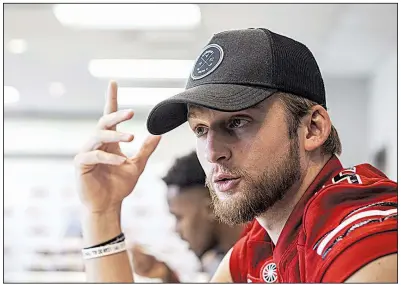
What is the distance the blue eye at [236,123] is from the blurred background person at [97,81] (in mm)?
192

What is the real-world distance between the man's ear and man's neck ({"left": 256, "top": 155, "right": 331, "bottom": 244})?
3 cm

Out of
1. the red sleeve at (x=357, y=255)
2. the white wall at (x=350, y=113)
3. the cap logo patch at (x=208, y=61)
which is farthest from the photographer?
the white wall at (x=350, y=113)

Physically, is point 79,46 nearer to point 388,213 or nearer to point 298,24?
point 298,24

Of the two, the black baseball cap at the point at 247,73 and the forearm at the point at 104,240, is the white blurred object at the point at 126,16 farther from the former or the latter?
the forearm at the point at 104,240

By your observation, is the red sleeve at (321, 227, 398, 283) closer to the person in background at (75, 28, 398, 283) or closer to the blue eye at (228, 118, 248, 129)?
the person in background at (75, 28, 398, 283)

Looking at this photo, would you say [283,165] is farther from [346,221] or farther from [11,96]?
[11,96]

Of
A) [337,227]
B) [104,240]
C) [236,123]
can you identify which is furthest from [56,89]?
[337,227]

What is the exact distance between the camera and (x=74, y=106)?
4.05 ft

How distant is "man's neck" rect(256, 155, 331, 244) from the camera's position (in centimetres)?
103

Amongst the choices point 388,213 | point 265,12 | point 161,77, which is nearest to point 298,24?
point 265,12

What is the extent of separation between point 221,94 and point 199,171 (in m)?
0.31

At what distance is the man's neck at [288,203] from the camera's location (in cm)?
103

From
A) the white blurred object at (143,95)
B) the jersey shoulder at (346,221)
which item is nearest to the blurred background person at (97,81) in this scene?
the white blurred object at (143,95)

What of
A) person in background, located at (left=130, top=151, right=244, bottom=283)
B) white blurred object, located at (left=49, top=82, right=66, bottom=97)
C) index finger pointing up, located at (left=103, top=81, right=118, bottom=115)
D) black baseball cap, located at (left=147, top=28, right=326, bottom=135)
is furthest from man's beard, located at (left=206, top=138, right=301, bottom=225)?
white blurred object, located at (left=49, top=82, right=66, bottom=97)
